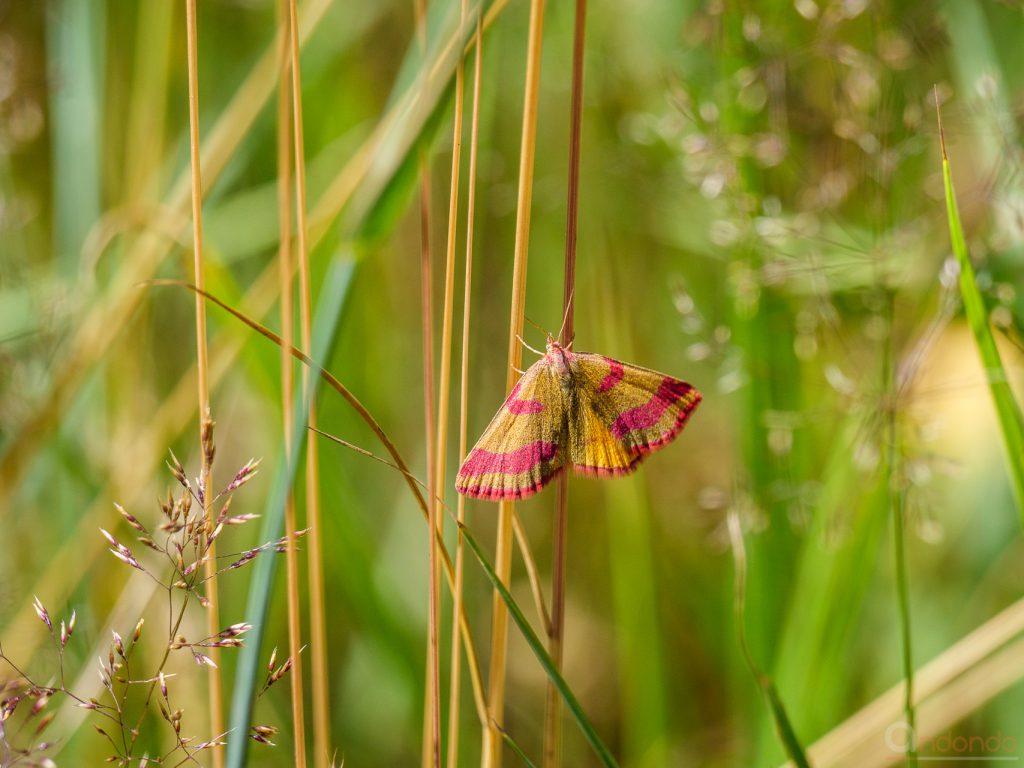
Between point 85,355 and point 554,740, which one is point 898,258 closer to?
point 554,740

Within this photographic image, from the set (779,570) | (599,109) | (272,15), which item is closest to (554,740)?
(779,570)

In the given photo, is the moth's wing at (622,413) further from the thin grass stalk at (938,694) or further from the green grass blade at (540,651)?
the thin grass stalk at (938,694)

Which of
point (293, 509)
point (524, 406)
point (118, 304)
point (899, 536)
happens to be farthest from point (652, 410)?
point (118, 304)

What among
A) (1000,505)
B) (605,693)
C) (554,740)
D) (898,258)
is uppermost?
(898,258)

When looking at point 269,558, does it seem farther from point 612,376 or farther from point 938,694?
point 938,694

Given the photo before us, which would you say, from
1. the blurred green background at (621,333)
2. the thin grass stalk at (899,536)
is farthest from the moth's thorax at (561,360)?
the thin grass stalk at (899,536)

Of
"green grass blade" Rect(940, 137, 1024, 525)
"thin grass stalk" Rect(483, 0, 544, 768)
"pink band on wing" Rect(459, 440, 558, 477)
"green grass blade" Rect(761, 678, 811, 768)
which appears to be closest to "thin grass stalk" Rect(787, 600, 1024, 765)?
"green grass blade" Rect(940, 137, 1024, 525)

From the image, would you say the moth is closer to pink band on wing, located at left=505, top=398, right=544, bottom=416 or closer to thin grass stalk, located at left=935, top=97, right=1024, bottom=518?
pink band on wing, located at left=505, top=398, right=544, bottom=416
